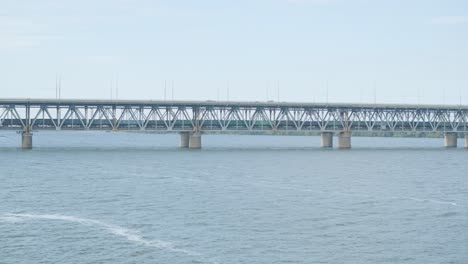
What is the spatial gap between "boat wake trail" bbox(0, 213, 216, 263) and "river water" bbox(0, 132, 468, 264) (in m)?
0.08

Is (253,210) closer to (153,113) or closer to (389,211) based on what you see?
(389,211)

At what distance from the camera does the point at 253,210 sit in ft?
236

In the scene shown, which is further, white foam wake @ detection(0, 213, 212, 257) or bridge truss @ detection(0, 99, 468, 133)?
bridge truss @ detection(0, 99, 468, 133)

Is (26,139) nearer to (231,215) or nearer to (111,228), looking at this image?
(231,215)

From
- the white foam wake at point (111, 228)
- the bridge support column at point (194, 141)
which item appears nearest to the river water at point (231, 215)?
the white foam wake at point (111, 228)

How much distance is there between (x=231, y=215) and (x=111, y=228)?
37.3ft

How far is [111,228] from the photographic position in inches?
2426

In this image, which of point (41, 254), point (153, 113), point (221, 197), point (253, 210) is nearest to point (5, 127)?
point (153, 113)

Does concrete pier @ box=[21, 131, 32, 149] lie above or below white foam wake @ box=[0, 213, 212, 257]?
above

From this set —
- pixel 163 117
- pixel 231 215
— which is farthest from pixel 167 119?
pixel 231 215

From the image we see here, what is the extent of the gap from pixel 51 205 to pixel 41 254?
940 inches

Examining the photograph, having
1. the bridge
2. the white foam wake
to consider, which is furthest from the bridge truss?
the white foam wake

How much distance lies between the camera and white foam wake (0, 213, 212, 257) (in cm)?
5444

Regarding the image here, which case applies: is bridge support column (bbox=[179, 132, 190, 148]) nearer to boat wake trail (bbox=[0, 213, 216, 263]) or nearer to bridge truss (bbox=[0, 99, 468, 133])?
bridge truss (bbox=[0, 99, 468, 133])
